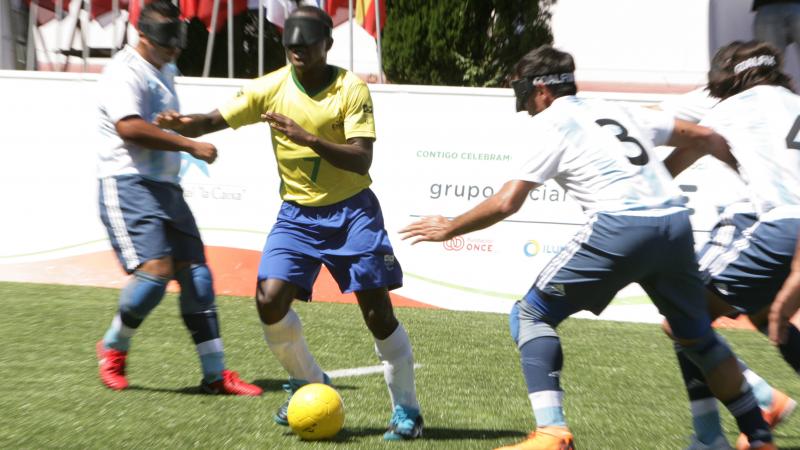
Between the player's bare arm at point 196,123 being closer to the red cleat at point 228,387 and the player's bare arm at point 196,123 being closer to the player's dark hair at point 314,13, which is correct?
the player's dark hair at point 314,13

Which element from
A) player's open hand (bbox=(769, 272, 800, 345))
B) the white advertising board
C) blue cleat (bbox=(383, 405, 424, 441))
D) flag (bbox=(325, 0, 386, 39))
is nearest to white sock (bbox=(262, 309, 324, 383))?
blue cleat (bbox=(383, 405, 424, 441))

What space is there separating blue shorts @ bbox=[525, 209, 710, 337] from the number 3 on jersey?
0.24 metres

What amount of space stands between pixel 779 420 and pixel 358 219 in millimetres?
2303

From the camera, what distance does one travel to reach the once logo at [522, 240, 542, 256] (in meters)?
10.5

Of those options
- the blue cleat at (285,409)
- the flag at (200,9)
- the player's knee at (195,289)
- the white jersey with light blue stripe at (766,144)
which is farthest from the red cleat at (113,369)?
the flag at (200,9)

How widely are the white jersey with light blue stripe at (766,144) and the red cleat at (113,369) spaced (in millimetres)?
3419

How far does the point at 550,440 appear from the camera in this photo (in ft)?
14.3

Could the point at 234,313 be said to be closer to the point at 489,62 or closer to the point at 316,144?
the point at 316,144

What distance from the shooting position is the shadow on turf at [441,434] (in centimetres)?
512

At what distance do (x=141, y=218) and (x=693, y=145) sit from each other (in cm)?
296

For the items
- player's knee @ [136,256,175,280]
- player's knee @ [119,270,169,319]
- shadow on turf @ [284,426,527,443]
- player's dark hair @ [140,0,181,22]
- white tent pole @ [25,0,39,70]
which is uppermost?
white tent pole @ [25,0,39,70]

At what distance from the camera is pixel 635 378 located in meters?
7.03

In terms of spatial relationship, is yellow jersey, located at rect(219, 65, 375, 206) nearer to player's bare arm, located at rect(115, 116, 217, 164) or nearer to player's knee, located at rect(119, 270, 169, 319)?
player's bare arm, located at rect(115, 116, 217, 164)

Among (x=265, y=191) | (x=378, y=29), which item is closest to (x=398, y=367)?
(x=265, y=191)
